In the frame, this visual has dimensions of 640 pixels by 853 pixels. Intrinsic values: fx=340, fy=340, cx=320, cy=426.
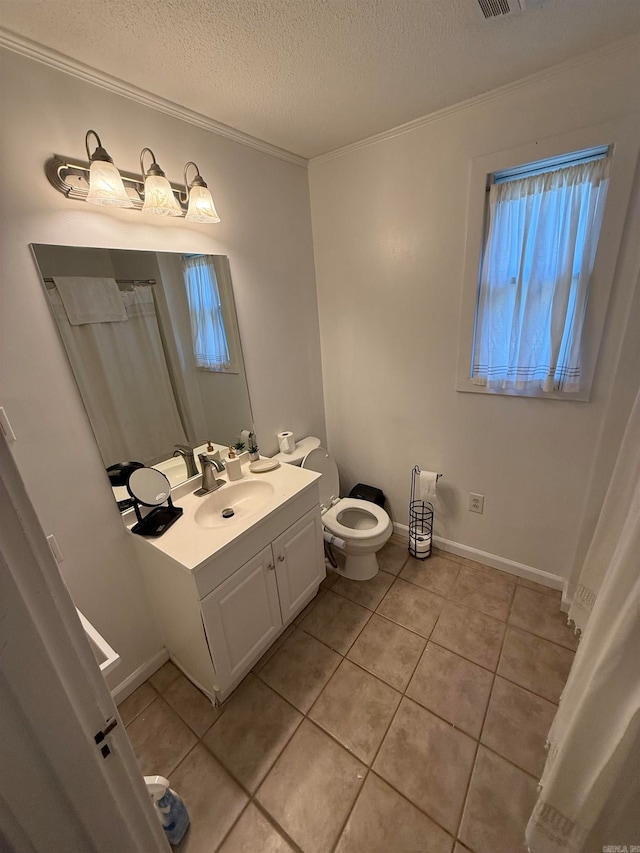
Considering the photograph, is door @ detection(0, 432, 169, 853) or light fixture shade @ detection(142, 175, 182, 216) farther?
light fixture shade @ detection(142, 175, 182, 216)

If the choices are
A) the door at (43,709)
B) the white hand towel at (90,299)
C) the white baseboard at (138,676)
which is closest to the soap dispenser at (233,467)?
the white hand towel at (90,299)

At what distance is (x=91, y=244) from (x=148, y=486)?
94cm

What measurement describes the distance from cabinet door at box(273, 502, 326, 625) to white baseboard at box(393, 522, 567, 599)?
0.84 m

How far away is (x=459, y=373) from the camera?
1.85 meters

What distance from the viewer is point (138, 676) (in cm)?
157

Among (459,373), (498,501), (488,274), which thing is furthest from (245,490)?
(488,274)

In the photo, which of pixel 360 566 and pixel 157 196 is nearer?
pixel 157 196

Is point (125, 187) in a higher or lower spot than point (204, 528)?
higher

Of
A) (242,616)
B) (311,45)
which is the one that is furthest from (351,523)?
(311,45)

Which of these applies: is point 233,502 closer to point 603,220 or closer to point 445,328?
point 445,328

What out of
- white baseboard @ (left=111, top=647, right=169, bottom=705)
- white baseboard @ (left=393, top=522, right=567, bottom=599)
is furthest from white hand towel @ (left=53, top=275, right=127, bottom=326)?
white baseboard @ (left=393, top=522, right=567, bottom=599)

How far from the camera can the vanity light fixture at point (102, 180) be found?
1.08 m

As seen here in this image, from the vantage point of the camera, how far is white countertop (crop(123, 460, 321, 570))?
126 centimetres

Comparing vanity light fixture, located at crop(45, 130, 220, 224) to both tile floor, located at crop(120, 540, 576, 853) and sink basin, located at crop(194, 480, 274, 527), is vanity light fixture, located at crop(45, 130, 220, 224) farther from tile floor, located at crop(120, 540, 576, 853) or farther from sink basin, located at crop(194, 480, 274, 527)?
tile floor, located at crop(120, 540, 576, 853)
